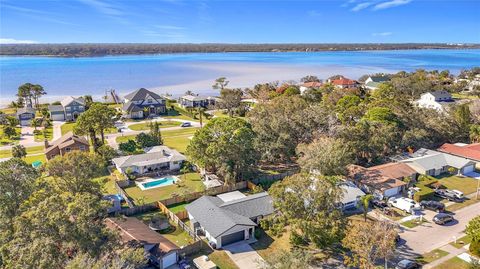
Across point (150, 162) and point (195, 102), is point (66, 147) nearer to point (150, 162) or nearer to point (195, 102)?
point (150, 162)

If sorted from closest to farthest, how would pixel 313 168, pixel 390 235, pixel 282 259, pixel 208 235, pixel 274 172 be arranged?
pixel 282 259, pixel 390 235, pixel 208 235, pixel 313 168, pixel 274 172

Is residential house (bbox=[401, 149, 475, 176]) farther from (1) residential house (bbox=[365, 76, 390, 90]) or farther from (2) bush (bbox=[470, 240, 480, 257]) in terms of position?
(1) residential house (bbox=[365, 76, 390, 90])

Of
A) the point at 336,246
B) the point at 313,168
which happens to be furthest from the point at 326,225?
the point at 313,168

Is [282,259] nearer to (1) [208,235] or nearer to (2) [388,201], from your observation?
(1) [208,235]

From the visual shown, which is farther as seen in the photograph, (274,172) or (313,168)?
(274,172)

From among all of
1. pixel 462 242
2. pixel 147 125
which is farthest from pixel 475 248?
pixel 147 125

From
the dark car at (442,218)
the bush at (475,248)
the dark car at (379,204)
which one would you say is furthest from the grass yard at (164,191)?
the bush at (475,248)
